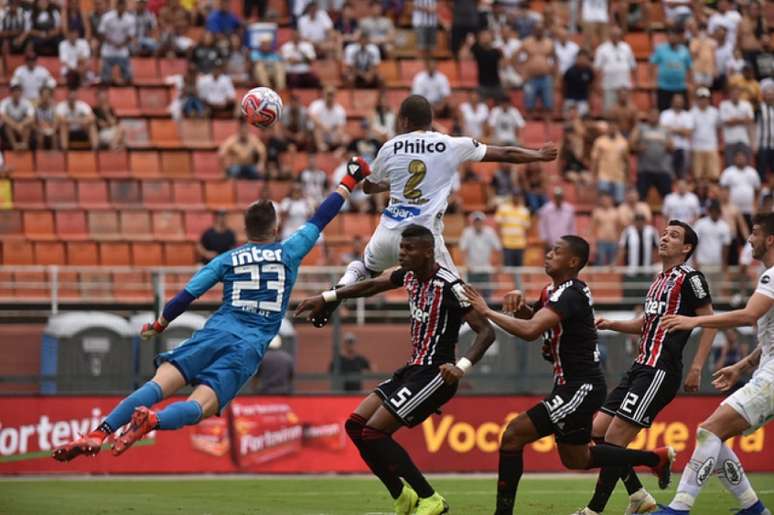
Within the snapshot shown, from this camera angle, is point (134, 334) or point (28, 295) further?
point (28, 295)

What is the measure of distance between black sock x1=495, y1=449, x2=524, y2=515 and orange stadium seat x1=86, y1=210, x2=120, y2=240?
47.9 feet

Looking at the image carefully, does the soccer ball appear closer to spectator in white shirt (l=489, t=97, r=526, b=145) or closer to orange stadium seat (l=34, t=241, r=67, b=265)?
orange stadium seat (l=34, t=241, r=67, b=265)

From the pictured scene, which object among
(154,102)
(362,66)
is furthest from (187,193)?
(362,66)

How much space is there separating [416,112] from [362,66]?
15856 millimetres

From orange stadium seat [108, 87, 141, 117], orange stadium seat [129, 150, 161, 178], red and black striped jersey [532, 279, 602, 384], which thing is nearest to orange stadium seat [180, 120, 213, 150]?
orange stadium seat [129, 150, 161, 178]

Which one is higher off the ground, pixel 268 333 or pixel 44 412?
pixel 268 333

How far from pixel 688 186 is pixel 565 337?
15664 mm

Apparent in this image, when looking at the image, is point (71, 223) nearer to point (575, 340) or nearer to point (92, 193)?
point (92, 193)

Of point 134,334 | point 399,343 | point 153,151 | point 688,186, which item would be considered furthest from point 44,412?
point 688,186

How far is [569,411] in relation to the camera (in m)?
12.4

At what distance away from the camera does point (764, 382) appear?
12445 mm

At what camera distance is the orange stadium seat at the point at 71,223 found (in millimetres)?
25875

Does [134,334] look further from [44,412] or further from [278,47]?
[278,47]

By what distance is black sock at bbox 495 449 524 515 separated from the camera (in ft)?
40.7
